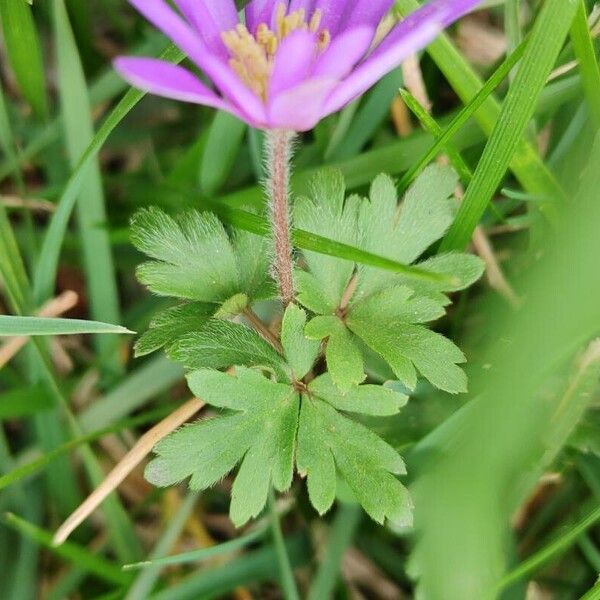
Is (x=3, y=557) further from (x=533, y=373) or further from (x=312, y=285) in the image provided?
(x=533, y=373)

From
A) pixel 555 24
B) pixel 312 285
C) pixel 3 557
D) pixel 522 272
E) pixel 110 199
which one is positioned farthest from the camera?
pixel 110 199

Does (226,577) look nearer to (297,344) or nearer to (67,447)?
(67,447)

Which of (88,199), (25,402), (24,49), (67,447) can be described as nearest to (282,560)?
(67,447)

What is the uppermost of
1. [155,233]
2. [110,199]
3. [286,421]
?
[155,233]

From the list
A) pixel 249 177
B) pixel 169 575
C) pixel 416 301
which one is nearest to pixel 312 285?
pixel 416 301

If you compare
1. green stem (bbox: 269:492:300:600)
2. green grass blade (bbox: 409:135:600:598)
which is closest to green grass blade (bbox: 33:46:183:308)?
green stem (bbox: 269:492:300:600)

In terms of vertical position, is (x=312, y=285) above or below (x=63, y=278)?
above
